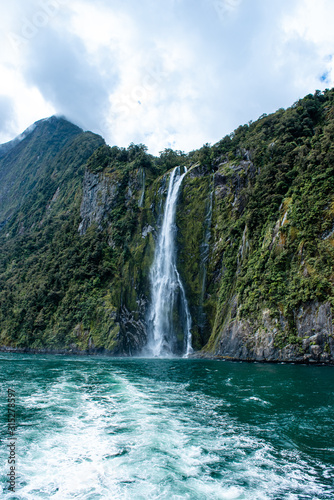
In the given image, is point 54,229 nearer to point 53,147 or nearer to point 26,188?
point 26,188

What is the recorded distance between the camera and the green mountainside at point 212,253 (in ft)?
75.4

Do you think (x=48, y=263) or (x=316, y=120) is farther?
(x=48, y=263)

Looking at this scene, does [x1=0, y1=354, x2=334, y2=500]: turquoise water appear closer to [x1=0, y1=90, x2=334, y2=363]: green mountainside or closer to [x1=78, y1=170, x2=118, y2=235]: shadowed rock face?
[x1=0, y1=90, x2=334, y2=363]: green mountainside

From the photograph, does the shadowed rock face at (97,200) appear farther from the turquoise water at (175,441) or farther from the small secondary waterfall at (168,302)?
the turquoise water at (175,441)

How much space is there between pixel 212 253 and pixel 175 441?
2961 centimetres

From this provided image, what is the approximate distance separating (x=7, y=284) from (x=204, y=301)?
41.9 metres

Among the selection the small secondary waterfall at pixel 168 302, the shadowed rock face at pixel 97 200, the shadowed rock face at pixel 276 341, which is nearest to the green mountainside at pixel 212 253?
the shadowed rock face at pixel 276 341

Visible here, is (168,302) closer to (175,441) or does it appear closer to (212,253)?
(212,253)

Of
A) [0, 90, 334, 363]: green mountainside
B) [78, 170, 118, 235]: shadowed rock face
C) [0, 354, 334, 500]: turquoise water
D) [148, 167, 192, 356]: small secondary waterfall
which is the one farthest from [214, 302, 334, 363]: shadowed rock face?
[78, 170, 118, 235]: shadowed rock face

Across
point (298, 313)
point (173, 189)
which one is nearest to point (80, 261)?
point (173, 189)

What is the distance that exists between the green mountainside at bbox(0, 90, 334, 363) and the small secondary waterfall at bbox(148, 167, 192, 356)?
83 cm

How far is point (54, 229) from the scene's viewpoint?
71000 mm

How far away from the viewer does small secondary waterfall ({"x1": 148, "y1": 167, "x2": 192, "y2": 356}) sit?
35938 millimetres

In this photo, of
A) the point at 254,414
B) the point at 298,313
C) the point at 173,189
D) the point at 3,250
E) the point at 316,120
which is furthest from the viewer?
the point at 3,250
